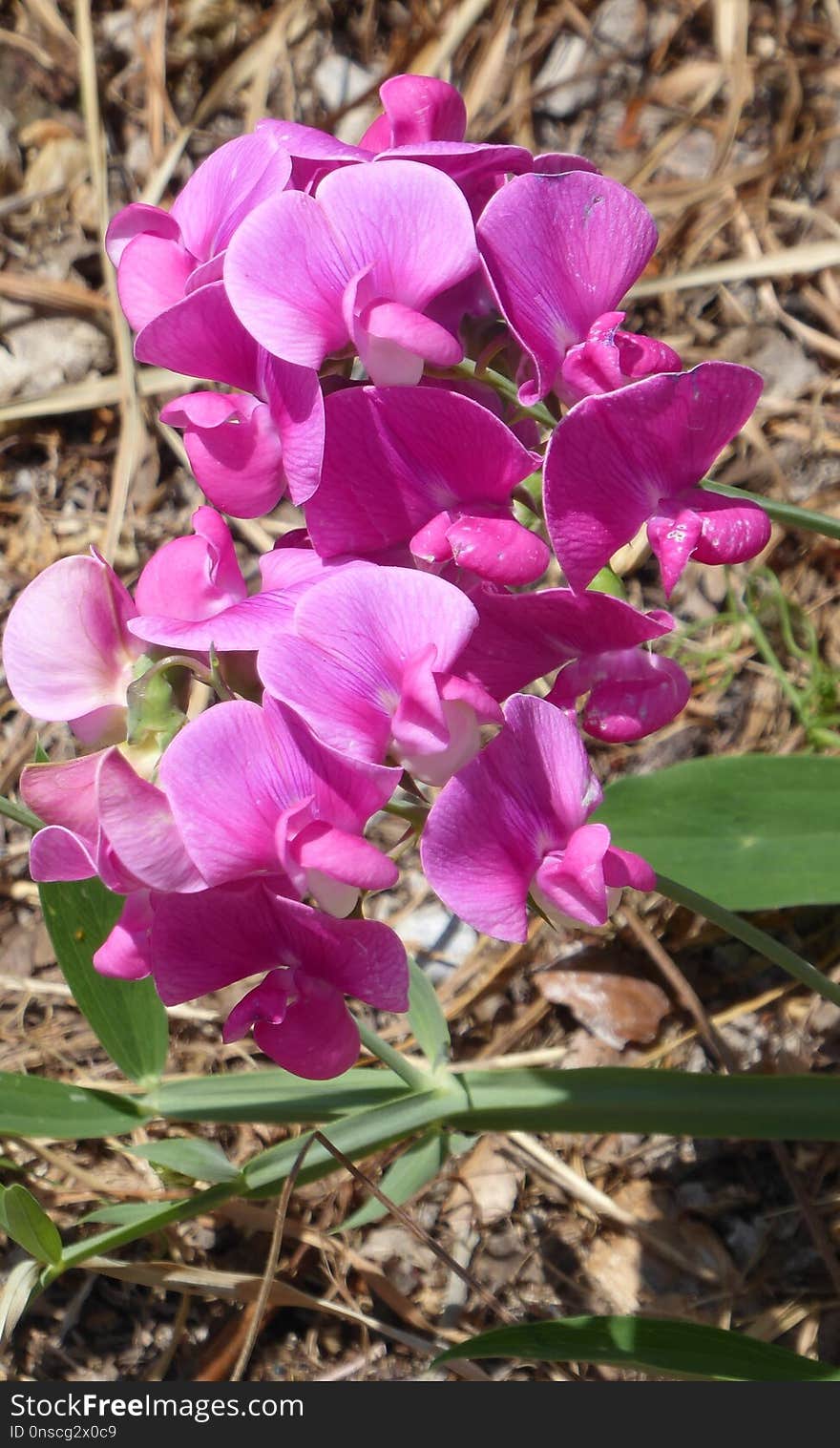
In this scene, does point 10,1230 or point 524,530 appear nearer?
point 524,530

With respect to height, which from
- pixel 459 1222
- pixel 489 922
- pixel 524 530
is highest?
pixel 524 530

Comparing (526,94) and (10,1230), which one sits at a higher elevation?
(526,94)

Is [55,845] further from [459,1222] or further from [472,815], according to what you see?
[459,1222]

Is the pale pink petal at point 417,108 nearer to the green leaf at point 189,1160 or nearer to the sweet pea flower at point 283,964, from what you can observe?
the sweet pea flower at point 283,964

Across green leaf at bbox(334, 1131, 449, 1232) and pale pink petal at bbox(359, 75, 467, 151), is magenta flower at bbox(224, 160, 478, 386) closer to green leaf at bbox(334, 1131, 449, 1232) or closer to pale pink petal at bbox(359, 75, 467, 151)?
pale pink petal at bbox(359, 75, 467, 151)

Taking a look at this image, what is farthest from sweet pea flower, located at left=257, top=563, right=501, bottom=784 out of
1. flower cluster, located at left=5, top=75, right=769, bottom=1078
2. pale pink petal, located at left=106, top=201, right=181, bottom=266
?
pale pink petal, located at left=106, top=201, right=181, bottom=266

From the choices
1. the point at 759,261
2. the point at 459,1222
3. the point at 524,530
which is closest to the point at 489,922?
the point at 524,530
